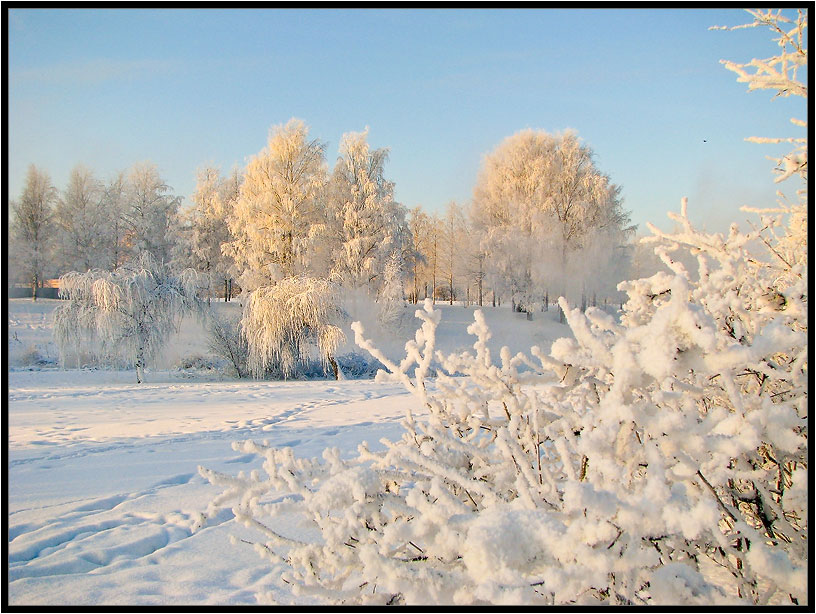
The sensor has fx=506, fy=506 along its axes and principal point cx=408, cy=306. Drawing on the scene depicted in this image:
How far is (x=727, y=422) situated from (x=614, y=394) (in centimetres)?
24

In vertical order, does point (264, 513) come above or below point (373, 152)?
below

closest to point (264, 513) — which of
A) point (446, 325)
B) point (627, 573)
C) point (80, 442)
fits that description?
point (627, 573)

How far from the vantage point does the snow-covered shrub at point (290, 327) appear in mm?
15672

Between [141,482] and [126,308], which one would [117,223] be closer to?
[126,308]

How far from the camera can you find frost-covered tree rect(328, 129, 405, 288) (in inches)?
975

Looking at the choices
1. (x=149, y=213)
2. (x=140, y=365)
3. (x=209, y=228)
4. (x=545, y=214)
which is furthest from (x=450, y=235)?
(x=140, y=365)

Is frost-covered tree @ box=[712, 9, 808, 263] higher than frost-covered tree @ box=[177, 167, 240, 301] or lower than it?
lower

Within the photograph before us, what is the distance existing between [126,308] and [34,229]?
19207 mm

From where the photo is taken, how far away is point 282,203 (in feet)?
77.2

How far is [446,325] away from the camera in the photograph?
27.0 metres

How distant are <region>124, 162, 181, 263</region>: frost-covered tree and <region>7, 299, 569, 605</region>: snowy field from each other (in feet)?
69.9

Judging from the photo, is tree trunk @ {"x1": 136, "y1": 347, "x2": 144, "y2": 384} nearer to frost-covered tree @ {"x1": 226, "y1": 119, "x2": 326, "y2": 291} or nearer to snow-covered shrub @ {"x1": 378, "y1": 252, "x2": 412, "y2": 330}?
frost-covered tree @ {"x1": 226, "y1": 119, "x2": 326, "y2": 291}

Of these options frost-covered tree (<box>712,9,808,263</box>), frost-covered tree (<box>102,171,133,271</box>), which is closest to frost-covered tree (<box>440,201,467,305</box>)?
frost-covered tree (<box>102,171,133,271</box>)

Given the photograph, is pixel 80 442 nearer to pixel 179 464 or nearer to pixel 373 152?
pixel 179 464
